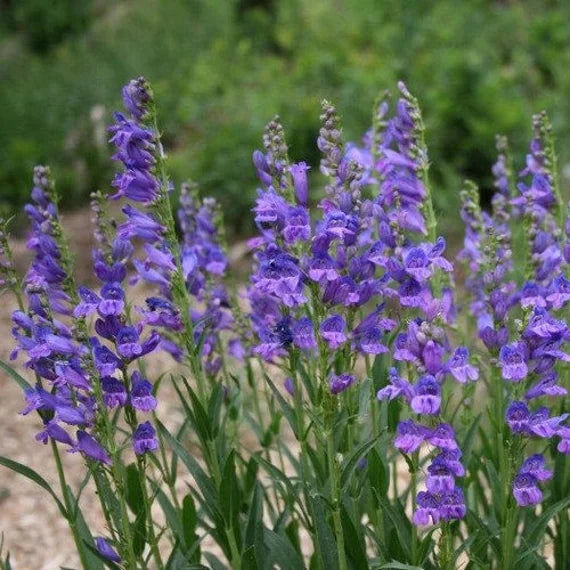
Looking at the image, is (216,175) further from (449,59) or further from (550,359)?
(550,359)

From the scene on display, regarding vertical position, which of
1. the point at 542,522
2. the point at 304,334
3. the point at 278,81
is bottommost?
the point at 542,522

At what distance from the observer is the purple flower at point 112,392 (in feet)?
7.89

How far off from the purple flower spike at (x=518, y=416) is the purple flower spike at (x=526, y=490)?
0.16 metres

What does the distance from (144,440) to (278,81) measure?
743cm

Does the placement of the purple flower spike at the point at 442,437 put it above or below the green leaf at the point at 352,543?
above

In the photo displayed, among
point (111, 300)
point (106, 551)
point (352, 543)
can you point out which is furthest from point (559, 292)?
point (106, 551)

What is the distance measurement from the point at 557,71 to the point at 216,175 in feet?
11.0

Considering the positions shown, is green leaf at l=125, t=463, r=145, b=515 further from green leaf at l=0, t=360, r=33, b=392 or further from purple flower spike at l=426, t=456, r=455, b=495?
purple flower spike at l=426, t=456, r=455, b=495

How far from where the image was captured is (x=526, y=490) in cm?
236

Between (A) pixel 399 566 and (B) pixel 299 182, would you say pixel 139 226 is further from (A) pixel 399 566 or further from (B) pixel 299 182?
(A) pixel 399 566

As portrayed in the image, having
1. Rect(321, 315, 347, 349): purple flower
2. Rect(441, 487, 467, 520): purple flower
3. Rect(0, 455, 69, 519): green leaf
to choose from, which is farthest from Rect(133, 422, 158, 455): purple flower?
Rect(441, 487, 467, 520): purple flower

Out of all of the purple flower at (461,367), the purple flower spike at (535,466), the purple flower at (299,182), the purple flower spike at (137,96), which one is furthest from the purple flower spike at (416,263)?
the purple flower spike at (137,96)

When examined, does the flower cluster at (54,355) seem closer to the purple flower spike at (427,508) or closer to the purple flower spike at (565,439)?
the purple flower spike at (427,508)

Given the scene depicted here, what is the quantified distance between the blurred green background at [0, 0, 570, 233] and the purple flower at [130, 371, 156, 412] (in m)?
5.01
